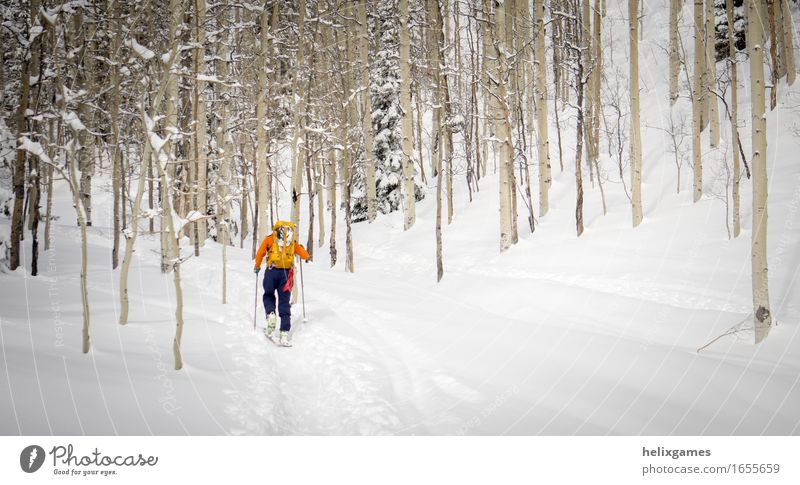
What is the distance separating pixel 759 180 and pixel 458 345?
5633mm

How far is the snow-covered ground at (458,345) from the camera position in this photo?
4.14 metres

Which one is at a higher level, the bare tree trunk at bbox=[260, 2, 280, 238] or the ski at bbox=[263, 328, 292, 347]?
the bare tree trunk at bbox=[260, 2, 280, 238]

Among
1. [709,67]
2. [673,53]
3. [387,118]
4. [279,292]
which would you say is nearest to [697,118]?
[709,67]

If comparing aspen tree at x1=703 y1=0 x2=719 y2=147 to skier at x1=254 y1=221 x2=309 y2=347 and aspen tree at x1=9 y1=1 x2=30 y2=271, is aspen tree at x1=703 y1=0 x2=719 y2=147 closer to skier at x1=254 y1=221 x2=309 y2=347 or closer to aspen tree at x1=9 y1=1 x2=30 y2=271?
skier at x1=254 y1=221 x2=309 y2=347

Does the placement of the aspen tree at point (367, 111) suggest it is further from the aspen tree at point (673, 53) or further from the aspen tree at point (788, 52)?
the aspen tree at point (788, 52)

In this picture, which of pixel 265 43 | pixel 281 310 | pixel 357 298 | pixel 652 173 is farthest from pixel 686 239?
pixel 265 43

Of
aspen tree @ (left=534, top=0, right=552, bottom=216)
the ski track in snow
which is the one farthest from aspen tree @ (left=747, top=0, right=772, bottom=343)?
aspen tree @ (left=534, top=0, right=552, bottom=216)

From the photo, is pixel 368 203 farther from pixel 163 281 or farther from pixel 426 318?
pixel 426 318

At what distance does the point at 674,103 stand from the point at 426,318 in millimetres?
22599

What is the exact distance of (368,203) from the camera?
2302 centimetres

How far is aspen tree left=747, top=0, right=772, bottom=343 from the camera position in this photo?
6.68m

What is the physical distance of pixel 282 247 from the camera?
8.01m

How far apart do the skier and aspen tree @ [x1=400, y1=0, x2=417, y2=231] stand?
1146 centimetres

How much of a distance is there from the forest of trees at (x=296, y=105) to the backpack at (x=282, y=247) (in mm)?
1361
